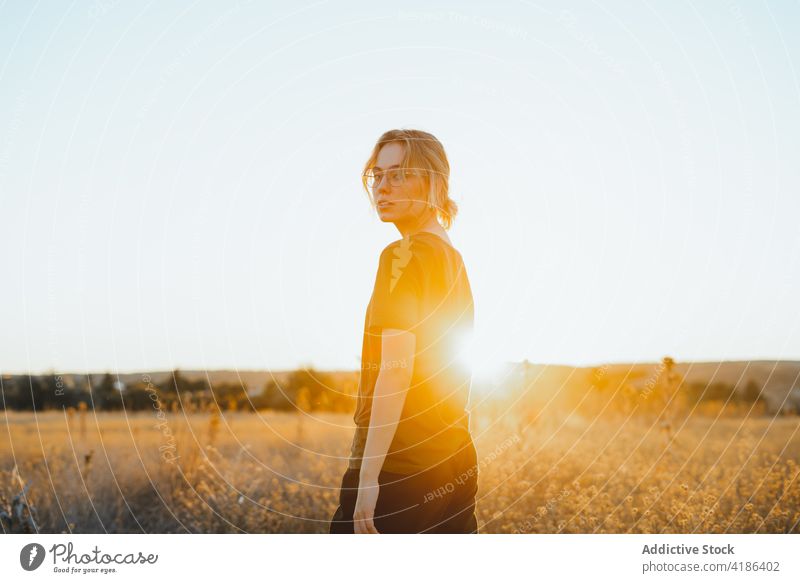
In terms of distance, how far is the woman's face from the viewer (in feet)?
8.71

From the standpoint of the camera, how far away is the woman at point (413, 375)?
241cm

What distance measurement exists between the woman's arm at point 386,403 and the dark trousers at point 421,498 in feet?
0.32

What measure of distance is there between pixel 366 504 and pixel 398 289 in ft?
2.40

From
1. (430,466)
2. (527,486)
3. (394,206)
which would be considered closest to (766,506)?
(527,486)

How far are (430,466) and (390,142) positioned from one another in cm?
121

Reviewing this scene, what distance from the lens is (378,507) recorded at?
8.18 ft

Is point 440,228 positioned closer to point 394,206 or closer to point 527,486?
point 394,206

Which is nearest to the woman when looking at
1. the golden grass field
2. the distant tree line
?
the golden grass field

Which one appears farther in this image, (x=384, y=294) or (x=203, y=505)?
(x=203, y=505)
